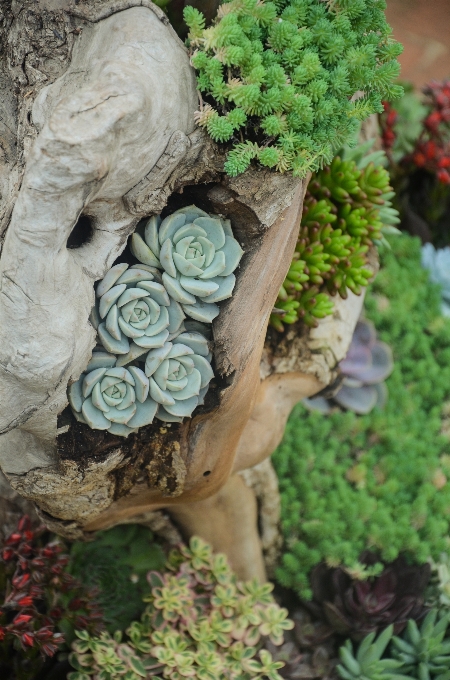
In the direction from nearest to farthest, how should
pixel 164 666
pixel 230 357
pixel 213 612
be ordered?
pixel 230 357
pixel 164 666
pixel 213 612

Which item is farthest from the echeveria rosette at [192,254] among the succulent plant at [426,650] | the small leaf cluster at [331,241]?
the succulent plant at [426,650]

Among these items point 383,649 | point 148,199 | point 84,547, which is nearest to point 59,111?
point 148,199

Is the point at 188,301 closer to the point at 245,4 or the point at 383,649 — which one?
the point at 245,4

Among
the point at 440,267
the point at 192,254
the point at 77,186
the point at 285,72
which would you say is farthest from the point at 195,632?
the point at 440,267

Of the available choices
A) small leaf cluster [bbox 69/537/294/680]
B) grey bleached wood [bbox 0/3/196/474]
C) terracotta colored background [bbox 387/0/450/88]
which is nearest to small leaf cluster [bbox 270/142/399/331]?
grey bleached wood [bbox 0/3/196/474]

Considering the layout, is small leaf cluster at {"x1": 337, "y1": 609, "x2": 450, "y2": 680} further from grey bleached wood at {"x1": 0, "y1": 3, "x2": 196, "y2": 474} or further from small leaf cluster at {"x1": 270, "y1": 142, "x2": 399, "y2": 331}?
grey bleached wood at {"x1": 0, "y1": 3, "x2": 196, "y2": 474}

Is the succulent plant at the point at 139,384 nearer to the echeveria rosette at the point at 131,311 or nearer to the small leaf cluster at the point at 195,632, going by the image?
the echeveria rosette at the point at 131,311
